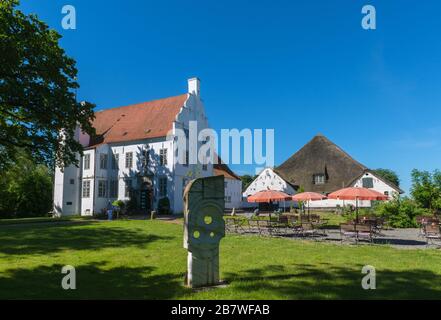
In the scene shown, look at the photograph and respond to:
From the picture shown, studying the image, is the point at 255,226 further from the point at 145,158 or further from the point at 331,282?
the point at 145,158

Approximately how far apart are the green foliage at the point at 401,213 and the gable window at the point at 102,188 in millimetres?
25249

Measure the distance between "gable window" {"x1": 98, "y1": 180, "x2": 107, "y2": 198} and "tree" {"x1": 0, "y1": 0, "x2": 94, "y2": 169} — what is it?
41.2 feet

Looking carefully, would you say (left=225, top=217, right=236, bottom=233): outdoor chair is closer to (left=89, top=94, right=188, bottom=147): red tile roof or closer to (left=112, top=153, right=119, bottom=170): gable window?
(left=89, top=94, right=188, bottom=147): red tile roof

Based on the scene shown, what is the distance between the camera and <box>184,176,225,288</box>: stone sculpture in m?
7.26

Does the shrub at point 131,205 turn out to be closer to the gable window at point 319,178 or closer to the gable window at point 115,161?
the gable window at point 115,161

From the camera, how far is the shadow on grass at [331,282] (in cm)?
666

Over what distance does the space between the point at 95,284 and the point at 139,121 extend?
1223 inches

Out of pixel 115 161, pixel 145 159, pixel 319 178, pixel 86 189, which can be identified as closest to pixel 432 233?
pixel 145 159

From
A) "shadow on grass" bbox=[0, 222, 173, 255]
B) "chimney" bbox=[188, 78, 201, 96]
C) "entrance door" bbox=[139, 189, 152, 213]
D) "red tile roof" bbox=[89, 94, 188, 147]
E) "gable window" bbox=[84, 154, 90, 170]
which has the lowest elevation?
"shadow on grass" bbox=[0, 222, 173, 255]

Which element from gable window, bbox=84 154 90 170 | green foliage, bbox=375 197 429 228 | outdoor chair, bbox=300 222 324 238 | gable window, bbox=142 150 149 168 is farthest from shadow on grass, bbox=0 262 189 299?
gable window, bbox=84 154 90 170

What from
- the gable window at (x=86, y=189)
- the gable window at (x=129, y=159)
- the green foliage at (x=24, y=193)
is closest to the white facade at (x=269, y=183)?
the gable window at (x=129, y=159)

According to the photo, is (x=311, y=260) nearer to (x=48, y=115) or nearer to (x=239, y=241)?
(x=239, y=241)
